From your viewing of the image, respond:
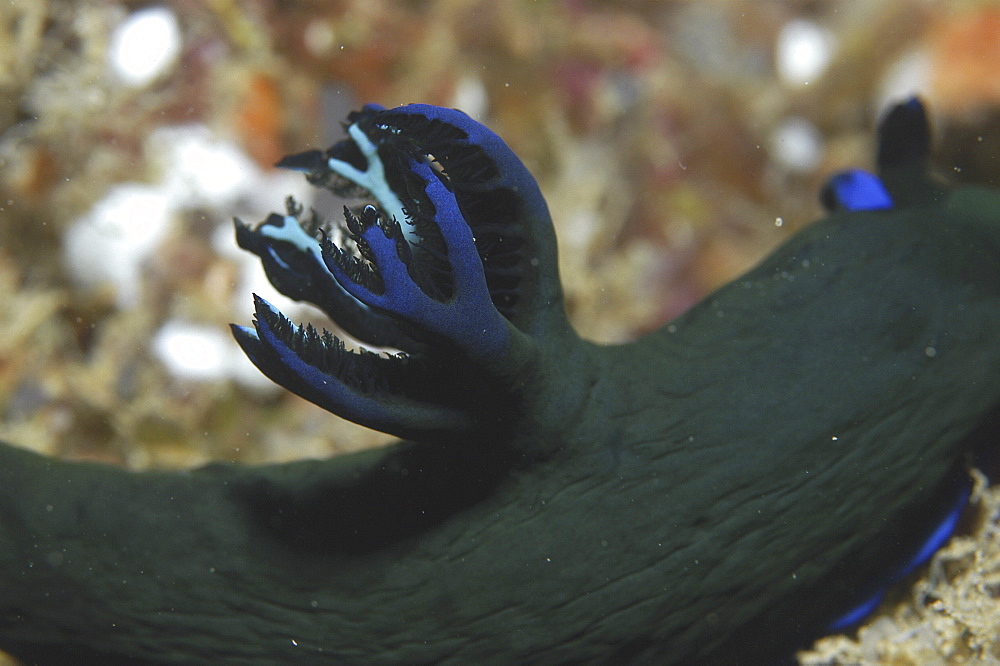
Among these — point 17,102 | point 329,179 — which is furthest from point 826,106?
point 17,102

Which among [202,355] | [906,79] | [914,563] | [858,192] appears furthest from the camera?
[906,79]

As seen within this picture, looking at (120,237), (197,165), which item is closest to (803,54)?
(197,165)

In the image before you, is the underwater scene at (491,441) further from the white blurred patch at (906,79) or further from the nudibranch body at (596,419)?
the white blurred patch at (906,79)

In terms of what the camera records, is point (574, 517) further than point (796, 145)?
No

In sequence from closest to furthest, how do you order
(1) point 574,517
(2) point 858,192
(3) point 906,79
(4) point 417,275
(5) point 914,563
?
(4) point 417,275, (1) point 574,517, (5) point 914,563, (2) point 858,192, (3) point 906,79

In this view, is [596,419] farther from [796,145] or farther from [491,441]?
[796,145]
